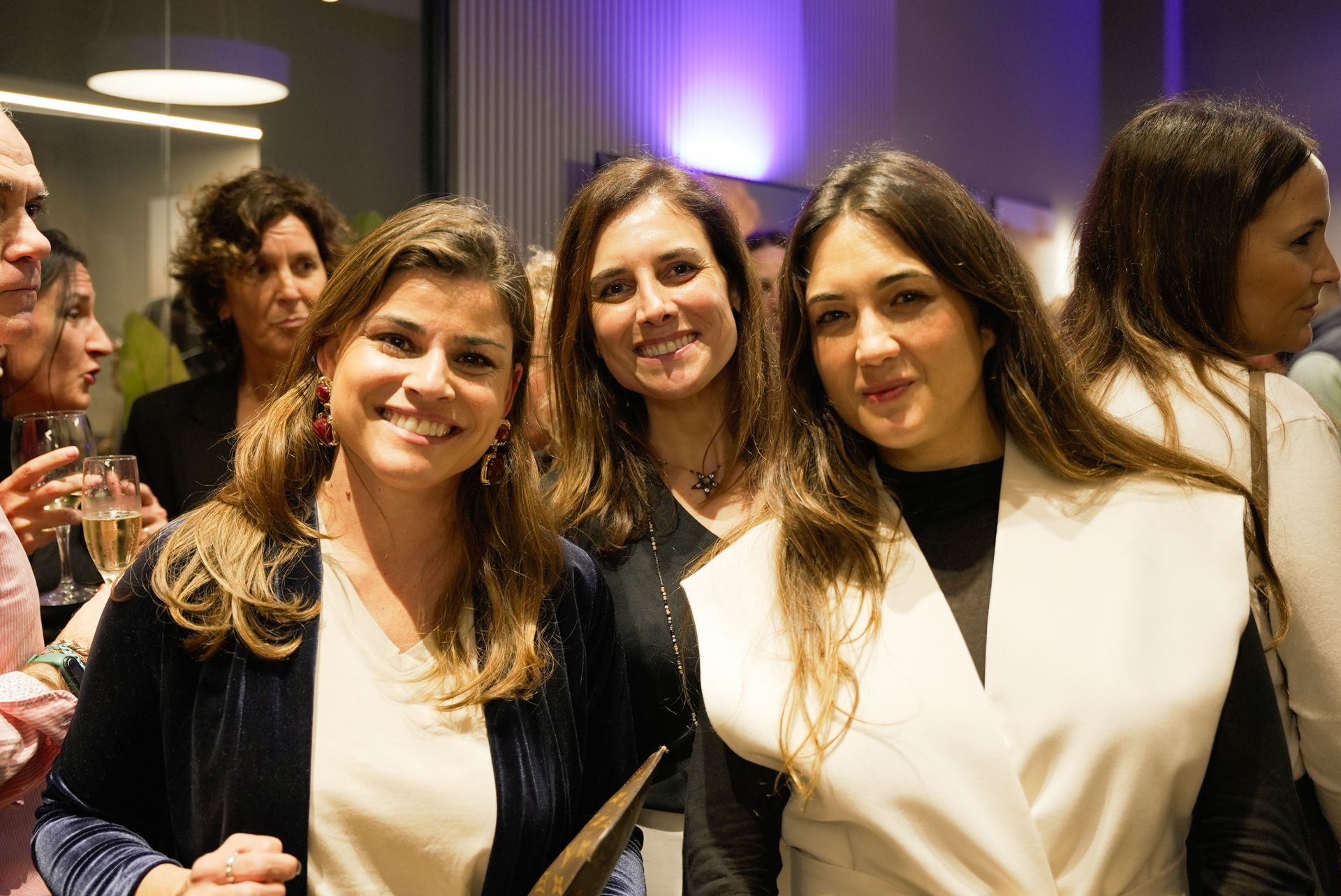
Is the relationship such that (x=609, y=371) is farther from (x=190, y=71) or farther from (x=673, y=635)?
(x=190, y=71)

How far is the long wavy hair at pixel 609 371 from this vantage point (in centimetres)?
235

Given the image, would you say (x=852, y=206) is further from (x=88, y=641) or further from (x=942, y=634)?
(x=88, y=641)

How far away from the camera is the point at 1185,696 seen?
5.00 ft

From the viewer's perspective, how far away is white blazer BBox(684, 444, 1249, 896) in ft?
5.00

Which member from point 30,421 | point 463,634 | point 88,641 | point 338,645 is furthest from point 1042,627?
point 30,421

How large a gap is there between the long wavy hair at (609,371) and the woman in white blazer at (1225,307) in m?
0.63

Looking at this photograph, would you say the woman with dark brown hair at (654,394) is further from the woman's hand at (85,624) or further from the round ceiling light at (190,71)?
the round ceiling light at (190,71)

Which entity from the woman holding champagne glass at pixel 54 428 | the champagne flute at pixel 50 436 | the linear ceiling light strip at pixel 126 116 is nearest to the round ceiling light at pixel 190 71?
the linear ceiling light strip at pixel 126 116

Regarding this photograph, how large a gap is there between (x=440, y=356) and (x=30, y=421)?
1.09m

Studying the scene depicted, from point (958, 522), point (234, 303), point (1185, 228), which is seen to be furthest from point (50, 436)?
point (1185, 228)

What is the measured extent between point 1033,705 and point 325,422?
1.09m

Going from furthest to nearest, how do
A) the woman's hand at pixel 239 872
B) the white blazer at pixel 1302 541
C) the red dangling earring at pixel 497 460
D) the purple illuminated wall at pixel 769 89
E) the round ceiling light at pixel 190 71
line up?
the purple illuminated wall at pixel 769 89
the round ceiling light at pixel 190 71
the red dangling earring at pixel 497 460
the white blazer at pixel 1302 541
the woman's hand at pixel 239 872

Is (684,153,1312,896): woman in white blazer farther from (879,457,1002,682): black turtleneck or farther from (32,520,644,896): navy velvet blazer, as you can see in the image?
(32,520,644,896): navy velvet blazer

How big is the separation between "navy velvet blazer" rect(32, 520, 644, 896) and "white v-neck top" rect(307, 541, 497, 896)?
0.06 ft
